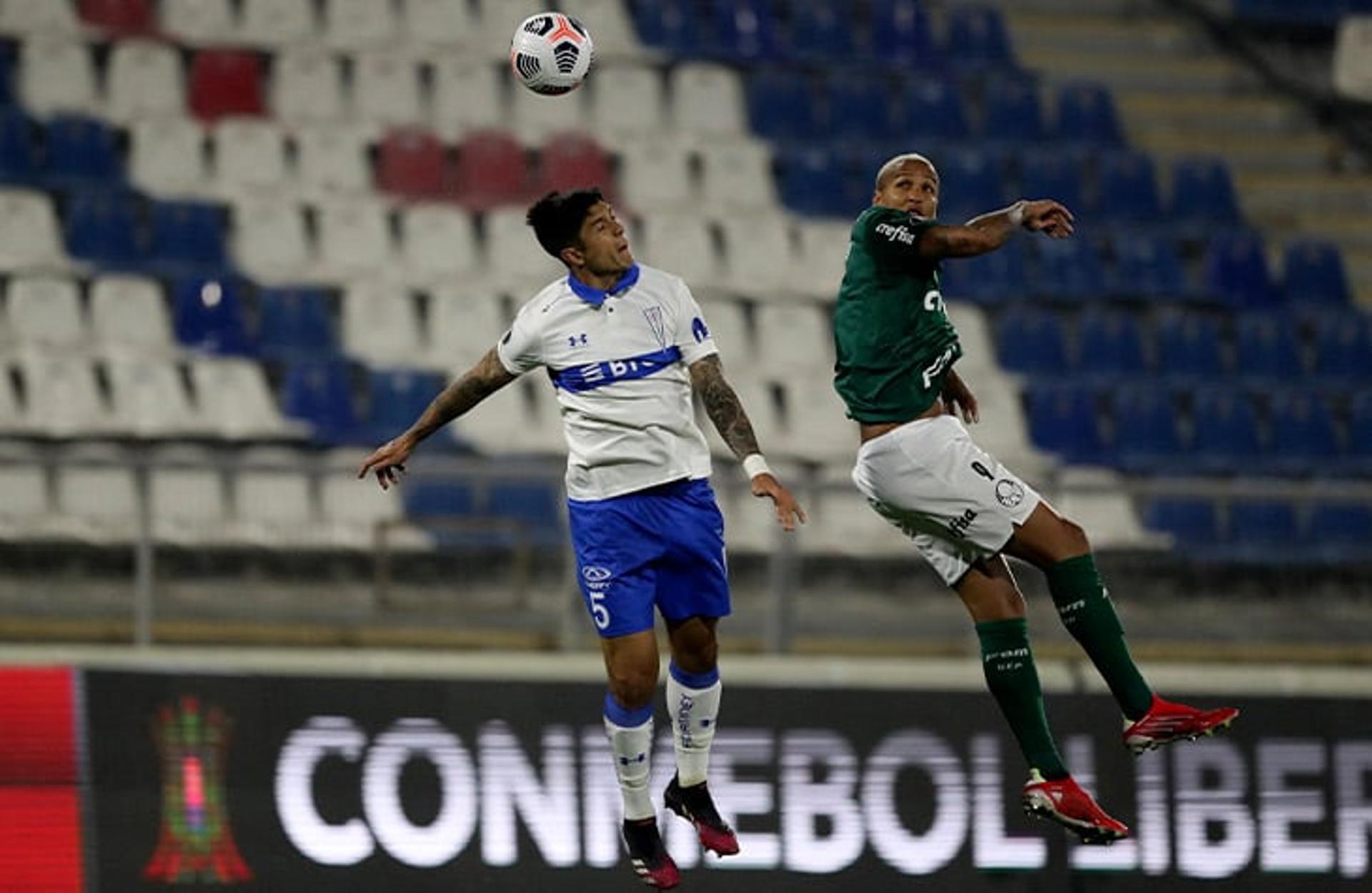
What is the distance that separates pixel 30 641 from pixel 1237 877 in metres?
5.68

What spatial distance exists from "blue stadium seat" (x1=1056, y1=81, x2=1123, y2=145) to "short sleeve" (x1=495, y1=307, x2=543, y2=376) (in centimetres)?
1049

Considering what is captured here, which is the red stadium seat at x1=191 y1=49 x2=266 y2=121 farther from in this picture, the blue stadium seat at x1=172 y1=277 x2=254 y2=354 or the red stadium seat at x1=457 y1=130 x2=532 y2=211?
the blue stadium seat at x1=172 y1=277 x2=254 y2=354

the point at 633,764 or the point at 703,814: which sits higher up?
the point at 633,764

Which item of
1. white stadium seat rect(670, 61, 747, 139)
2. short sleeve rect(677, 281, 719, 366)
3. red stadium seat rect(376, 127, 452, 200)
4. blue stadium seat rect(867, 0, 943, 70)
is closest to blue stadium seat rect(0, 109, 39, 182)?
red stadium seat rect(376, 127, 452, 200)

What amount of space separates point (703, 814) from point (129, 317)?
291 inches

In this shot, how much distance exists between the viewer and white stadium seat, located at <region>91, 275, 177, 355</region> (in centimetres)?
1487

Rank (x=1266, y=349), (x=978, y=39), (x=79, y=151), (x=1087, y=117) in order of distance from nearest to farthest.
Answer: (x=79, y=151)
(x=1266, y=349)
(x=1087, y=117)
(x=978, y=39)

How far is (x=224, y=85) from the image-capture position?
16.6 metres

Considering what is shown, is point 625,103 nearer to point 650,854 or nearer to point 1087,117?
point 1087,117

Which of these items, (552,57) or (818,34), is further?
(818,34)

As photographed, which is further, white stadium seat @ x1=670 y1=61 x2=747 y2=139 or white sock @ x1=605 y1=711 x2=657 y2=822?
white stadium seat @ x1=670 y1=61 x2=747 y2=139

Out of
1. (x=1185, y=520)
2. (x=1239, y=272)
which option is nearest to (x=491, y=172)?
(x=1239, y=272)

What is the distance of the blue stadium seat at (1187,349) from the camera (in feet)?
54.2

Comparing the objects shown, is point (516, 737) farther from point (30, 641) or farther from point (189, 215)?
point (189, 215)
